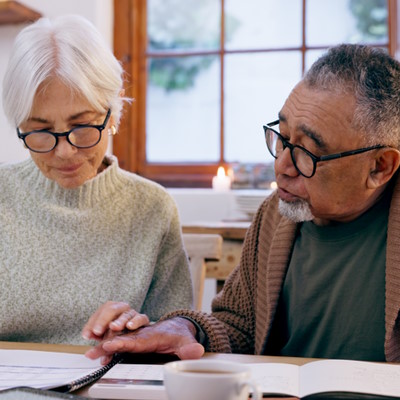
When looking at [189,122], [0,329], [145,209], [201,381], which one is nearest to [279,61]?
[189,122]

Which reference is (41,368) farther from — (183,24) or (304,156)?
(183,24)

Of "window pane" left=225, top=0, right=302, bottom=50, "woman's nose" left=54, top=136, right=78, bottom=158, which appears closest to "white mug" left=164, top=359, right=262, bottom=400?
"woman's nose" left=54, top=136, right=78, bottom=158

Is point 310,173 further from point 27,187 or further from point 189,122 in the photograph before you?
point 189,122

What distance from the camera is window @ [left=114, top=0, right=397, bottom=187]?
3203 millimetres

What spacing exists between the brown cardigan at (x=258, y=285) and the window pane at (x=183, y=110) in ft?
6.08

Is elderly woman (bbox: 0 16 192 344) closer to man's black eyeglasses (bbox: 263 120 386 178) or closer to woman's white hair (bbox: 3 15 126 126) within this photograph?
woman's white hair (bbox: 3 15 126 126)

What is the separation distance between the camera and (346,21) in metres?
3.16

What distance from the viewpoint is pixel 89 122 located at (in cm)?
144

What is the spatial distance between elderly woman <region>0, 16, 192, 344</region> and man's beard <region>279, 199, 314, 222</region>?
0.37 meters

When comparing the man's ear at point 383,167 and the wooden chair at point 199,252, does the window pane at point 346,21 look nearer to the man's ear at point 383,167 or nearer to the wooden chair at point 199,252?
the wooden chair at point 199,252

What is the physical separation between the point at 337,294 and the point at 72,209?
0.64 m

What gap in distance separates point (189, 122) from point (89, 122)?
6.29ft

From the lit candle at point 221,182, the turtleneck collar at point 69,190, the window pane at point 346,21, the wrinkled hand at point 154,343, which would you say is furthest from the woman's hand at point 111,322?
the window pane at point 346,21

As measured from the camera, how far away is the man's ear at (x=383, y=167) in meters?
1.28
